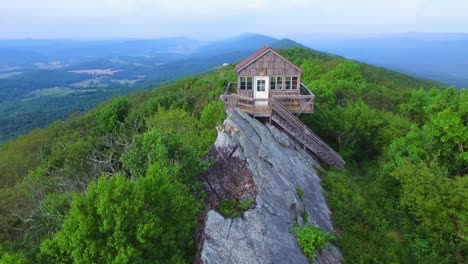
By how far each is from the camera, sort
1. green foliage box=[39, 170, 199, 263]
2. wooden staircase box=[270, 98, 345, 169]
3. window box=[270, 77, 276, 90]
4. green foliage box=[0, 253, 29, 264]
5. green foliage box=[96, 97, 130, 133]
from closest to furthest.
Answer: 1. green foliage box=[39, 170, 199, 263]
2. green foliage box=[0, 253, 29, 264]
3. wooden staircase box=[270, 98, 345, 169]
4. window box=[270, 77, 276, 90]
5. green foliage box=[96, 97, 130, 133]

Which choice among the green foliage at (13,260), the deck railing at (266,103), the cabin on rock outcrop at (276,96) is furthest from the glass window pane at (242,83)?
the green foliage at (13,260)

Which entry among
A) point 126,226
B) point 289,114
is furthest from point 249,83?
point 126,226

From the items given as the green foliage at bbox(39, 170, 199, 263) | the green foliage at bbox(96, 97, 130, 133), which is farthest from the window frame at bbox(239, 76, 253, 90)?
the green foliage at bbox(96, 97, 130, 133)

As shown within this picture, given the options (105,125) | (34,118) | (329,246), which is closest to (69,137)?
(105,125)

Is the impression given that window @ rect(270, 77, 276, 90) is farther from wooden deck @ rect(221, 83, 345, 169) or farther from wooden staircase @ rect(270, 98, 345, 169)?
wooden staircase @ rect(270, 98, 345, 169)

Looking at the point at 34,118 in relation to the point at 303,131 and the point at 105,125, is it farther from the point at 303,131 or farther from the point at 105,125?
the point at 303,131

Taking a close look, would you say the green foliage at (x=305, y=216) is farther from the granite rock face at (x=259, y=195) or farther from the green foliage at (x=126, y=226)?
the green foliage at (x=126, y=226)

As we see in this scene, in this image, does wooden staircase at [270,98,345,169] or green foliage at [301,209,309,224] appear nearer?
green foliage at [301,209,309,224]

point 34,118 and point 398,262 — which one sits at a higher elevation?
point 398,262
